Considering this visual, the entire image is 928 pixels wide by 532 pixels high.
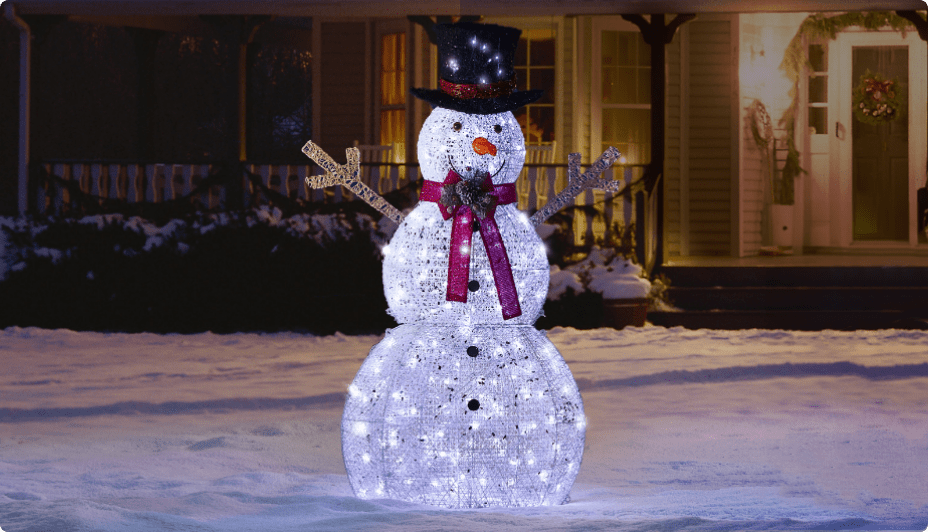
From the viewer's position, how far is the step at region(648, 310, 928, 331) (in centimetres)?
1072

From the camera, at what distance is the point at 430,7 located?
37.3ft

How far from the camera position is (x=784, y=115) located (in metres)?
13.6

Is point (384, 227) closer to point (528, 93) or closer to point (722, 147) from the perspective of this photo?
point (722, 147)

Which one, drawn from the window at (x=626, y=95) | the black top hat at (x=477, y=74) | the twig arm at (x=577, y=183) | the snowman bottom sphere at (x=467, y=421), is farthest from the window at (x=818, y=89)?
the snowman bottom sphere at (x=467, y=421)

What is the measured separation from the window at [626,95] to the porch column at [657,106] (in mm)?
1686

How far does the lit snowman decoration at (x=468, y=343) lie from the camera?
13.4 feet

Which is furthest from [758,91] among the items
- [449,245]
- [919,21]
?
[449,245]

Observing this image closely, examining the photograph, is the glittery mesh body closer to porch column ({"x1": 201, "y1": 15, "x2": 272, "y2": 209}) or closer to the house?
porch column ({"x1": 201, "y1": 15, "x2": 272, "y2": 209})

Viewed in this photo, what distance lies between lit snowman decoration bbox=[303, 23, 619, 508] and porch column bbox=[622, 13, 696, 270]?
6930 mm

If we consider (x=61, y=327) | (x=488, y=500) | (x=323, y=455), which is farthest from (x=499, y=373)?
(x=61, y=327)

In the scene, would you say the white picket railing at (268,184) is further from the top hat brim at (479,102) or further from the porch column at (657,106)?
the top hat brim at (479,102)

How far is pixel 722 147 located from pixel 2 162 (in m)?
17.5

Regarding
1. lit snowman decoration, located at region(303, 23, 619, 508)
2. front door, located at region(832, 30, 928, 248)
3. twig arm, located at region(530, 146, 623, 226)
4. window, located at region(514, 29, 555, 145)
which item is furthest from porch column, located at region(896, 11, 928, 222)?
lit snowman decoration, located at region(303, 23, 619, 508)

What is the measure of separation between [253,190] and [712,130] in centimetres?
545
